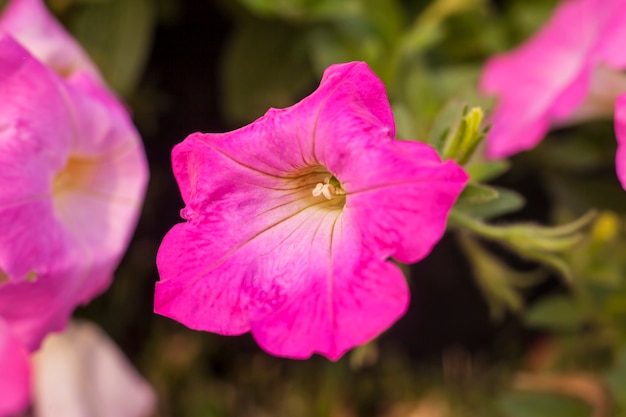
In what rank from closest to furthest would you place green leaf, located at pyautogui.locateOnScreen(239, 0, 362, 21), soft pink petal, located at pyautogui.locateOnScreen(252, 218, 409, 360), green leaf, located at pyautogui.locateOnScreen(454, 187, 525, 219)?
soft pink petal, located at pyautogui.locateOnScreen(252, 218, 409, 360)
green leaf, located at pyautogui.locateOnScreen(454, 187, 525, 219)
green leaf, located at pyautogui.locateOnScreen(239, 0, 362, 21)

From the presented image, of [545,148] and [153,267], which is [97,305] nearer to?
[153,267]

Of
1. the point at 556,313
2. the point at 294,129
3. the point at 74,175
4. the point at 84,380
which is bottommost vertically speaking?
the point at 84,380

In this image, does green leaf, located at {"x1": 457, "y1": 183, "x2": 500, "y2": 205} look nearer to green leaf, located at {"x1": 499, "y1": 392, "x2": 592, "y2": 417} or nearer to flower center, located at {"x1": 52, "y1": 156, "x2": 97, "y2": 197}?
flower center, located at {"x1": 52, "y1": 156, "x2": 97, "y2": 197}

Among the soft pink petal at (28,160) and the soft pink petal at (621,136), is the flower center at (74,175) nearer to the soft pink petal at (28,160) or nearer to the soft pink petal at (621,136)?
the soft pink petal at (28,160)

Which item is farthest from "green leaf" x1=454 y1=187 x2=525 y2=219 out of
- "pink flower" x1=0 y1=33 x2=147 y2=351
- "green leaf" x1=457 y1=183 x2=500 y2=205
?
"pink flower" x1=0 y1=33 x2=147 y2=351

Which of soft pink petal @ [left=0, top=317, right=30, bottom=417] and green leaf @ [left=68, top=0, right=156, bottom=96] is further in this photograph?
green leaf @ [left=68, top=0, right=156, bottom=96]

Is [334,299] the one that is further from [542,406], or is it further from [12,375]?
[542,406]

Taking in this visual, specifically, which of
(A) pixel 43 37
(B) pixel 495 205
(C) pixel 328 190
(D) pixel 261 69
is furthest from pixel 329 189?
(D) pixel 261 69

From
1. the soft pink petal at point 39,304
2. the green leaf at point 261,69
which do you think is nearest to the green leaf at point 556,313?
the green leaf at point 261,69

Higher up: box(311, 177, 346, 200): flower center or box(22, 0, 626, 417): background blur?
box(311, 177, 346, 200): flower center
